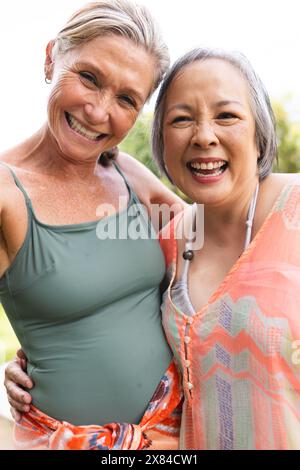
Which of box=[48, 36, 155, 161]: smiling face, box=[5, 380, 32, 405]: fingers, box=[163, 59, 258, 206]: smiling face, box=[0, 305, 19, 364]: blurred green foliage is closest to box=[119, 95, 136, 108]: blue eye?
box=[48, 36, 155, 161]: smiling face

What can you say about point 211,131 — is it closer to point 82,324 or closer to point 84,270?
point 84,270

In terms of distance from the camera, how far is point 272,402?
167 centimetres

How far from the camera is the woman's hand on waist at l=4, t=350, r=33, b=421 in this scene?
6.19ft

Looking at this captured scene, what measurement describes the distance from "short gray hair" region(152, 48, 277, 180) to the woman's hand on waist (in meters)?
1.01

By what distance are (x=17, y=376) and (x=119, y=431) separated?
412 millimetres

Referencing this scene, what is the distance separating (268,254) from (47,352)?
0.78m

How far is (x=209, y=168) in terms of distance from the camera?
6.01ft

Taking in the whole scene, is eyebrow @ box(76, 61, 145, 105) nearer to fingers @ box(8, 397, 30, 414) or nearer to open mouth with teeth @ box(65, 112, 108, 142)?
open mouth with teeth @ box(65, 112, 108, 142)

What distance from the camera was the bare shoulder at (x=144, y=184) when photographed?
7.24ft

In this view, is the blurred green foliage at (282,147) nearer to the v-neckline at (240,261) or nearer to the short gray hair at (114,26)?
the short gray hair at (114,26)

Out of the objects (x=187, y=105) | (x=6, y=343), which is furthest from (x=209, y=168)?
(x=6, y=343)

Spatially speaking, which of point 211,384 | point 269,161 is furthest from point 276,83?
point 211,384

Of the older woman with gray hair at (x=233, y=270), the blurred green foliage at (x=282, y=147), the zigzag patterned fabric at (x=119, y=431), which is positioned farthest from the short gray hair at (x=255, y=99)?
the blurred green foliage at (x=282, y=147)

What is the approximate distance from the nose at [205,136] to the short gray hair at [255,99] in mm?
177
